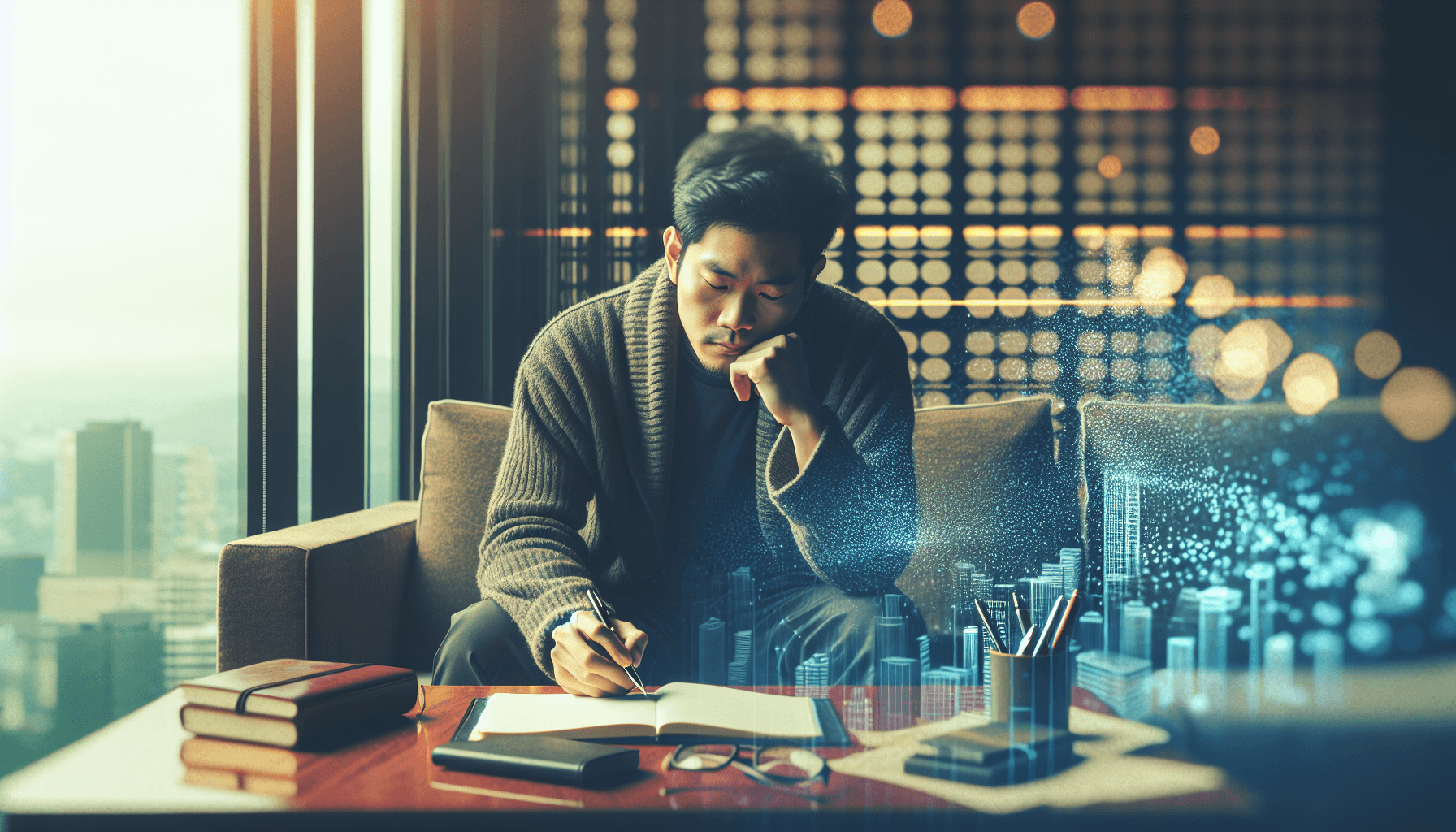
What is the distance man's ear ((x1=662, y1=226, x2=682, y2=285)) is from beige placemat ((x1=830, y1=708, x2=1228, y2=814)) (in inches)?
18.0

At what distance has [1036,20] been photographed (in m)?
0.56

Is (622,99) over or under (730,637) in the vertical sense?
over

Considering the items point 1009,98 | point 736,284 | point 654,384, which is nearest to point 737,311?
point 736,284

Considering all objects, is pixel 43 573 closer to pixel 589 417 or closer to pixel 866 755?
pixel 589 417

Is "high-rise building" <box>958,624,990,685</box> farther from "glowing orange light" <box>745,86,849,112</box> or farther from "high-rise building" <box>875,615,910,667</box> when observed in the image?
"glowing orange light" <box>745,86,849,112</box>

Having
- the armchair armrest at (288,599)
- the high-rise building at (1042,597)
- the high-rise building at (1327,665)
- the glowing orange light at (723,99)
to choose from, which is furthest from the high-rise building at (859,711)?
the armchair armrest at (288,599)

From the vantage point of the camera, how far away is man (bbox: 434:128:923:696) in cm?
67

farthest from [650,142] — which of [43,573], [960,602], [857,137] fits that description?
[43,573]

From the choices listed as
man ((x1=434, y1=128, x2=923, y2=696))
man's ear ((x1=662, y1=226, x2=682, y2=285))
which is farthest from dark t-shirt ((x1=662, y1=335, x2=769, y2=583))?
man's ear ((x1=662, y1=226, x2=682, y2=285))

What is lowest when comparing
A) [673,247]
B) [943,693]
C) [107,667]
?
[107,667]

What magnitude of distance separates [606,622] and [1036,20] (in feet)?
1.68

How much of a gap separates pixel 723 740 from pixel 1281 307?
1.26ft

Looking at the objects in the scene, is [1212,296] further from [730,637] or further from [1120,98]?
[730,637]

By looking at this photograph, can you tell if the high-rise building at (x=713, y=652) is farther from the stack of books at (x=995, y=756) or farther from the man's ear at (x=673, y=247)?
the man's ear at (x=673, y=247)
